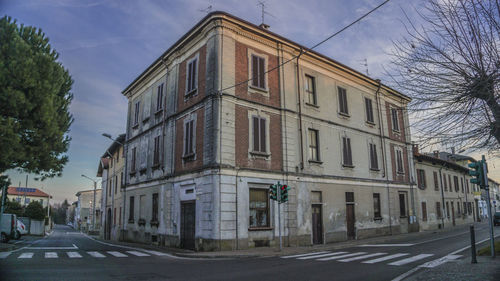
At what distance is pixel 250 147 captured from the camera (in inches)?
653

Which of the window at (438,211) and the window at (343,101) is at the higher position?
the window at (343,101)

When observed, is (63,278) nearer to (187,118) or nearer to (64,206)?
(187,118)

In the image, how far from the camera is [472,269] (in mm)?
8359

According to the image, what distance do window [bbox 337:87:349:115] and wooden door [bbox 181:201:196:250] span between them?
38.8 ft

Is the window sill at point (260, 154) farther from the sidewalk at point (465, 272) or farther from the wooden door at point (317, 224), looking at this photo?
the sidewalk at point (465, 272)

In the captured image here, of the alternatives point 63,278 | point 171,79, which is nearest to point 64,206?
point 171,79

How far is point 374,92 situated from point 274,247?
15.5 meters

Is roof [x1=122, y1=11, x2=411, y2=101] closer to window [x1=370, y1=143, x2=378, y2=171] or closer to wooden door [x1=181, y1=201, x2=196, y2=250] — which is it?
window [x1=370, y1=143, x2=378, y2=171]

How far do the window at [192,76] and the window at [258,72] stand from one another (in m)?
3.12

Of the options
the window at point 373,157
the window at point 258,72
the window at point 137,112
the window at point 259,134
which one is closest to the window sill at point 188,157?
the window at point 259,134

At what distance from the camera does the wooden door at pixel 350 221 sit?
20.8 m

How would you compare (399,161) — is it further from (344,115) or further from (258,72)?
(258,72)

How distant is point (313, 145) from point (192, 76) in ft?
26.5

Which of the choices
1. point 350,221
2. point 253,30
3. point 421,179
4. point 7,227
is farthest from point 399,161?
point 7,227
